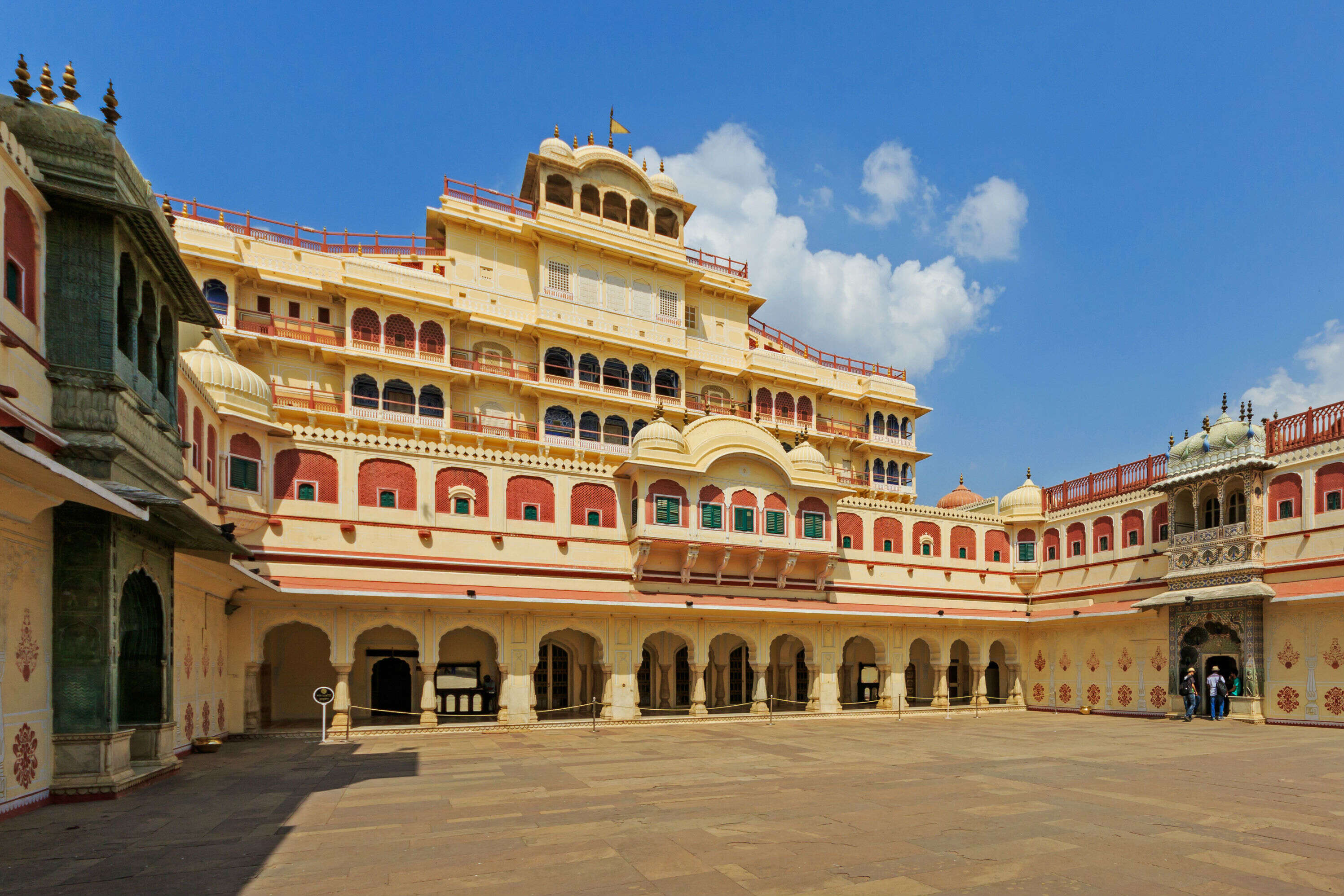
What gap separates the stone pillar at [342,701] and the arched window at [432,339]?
13.3 metres

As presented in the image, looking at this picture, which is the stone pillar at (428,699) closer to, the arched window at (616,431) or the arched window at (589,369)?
the arched window at (616,431)

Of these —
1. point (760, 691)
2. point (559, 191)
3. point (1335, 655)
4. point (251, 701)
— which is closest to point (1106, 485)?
point (1335, 655)

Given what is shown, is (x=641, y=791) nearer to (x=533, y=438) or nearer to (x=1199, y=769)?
(x=1199, y=769)

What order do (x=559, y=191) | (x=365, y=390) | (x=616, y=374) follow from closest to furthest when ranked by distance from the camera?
(x=365, y=390) < (x=616, y=374) < (x=559, y=191)

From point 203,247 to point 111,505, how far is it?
73.7 feet

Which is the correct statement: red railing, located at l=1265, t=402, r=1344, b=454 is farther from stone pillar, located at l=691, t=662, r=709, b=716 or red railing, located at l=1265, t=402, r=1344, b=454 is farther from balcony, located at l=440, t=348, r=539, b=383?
balcony, located at l=440, t=348, r=539, b=383

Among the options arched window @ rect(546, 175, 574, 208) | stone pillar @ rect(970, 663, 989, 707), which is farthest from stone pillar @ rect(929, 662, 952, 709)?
arched window @ rect(546, 175, 574, 208)

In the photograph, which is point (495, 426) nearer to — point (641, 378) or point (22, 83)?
point (641, 378)

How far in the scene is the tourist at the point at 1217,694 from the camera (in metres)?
25.7

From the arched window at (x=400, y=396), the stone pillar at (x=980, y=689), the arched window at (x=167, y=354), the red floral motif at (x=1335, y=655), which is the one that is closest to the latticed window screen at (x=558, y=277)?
the arched window at (x=400, y=396)

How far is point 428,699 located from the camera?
22.5 m

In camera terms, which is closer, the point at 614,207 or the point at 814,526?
the point at 814,526

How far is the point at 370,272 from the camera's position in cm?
2967

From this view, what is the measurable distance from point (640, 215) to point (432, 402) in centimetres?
1394
